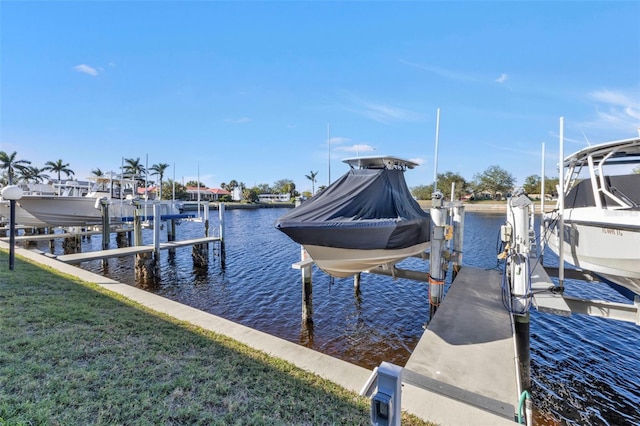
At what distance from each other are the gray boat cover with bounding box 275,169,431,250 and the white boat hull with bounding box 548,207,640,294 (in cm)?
269

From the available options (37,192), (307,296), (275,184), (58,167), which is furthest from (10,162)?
(275,184)

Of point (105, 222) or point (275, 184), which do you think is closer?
point (105, 222)

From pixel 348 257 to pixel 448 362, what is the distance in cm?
223

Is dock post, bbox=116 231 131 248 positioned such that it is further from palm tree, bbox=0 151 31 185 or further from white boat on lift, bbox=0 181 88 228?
palm tree, bbox=0 151 31 185

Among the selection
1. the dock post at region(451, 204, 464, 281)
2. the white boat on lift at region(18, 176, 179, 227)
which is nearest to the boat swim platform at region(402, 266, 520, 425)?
the dock post at region(451, 204, 464, 281)

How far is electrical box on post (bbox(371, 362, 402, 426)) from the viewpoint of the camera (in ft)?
6.27

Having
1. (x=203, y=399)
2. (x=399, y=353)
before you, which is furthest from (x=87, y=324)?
(x=399, y=353)

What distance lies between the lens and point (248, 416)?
2893 millimetres

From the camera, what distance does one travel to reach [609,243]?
4.67 metres

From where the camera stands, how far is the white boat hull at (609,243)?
431 cm

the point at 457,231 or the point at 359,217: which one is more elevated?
the point at 359,217

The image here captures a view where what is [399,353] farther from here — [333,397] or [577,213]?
[577,213]

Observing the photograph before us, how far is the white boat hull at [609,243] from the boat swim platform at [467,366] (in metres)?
1.71

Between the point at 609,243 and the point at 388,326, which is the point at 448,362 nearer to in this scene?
the point at 609,243
